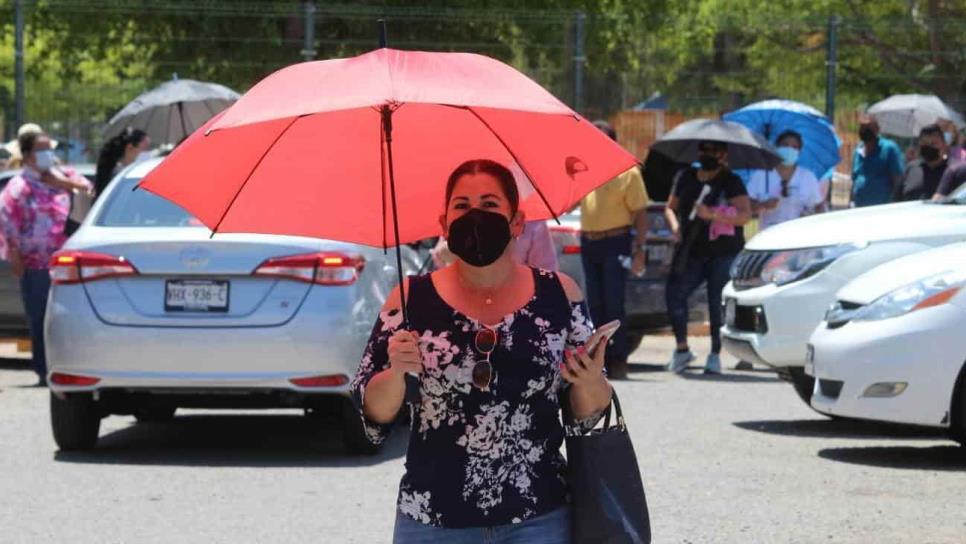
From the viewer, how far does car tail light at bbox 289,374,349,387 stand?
32.7 ft

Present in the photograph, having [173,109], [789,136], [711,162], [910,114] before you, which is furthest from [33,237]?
[910,114]

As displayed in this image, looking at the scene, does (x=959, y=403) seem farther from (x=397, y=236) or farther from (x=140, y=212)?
(x=397, y=236)

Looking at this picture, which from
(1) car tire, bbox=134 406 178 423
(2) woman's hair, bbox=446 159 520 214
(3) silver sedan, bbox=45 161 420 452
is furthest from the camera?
(1) car tire, bbox=134 406 178 423

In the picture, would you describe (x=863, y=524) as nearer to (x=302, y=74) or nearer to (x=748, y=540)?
(x=748, y=540)

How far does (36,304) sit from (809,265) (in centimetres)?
557

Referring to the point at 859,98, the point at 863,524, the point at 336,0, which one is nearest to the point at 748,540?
the point at 863,524

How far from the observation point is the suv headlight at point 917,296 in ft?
33.5

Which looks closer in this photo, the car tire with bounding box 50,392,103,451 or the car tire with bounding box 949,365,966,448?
the car tire with bounding box 949,365,966,448

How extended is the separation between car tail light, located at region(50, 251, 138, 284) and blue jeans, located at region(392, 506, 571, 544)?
5.81 metres

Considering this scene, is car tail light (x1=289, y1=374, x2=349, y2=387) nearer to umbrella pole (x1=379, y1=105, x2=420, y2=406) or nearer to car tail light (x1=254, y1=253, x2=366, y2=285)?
car tail light (x1=254, y1=253, x2=366, y2=285)

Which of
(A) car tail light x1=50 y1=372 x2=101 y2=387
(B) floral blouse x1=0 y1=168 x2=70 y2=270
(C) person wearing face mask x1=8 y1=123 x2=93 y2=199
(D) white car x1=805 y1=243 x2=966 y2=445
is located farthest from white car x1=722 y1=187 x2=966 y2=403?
(B) floral blouse x1=0 y1=168 x2=70 y2=270

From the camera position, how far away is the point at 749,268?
1365cm

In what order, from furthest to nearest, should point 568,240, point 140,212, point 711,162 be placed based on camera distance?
point 711,162, point 568,240, point 140,212

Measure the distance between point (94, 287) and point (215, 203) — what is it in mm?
5092
